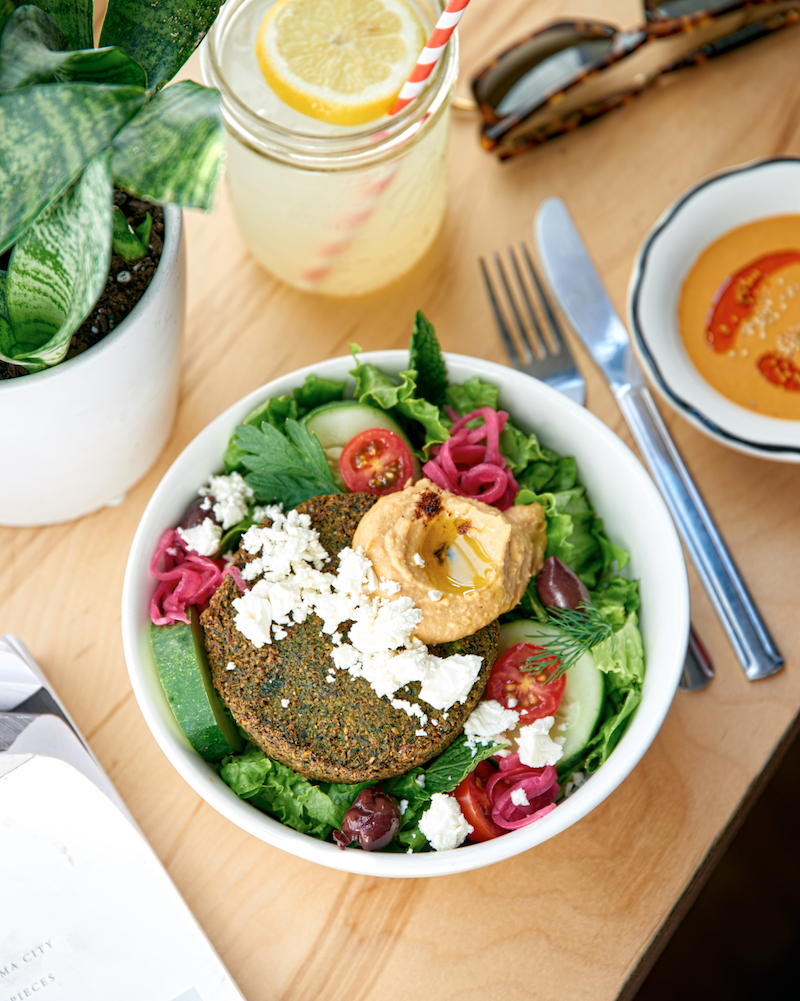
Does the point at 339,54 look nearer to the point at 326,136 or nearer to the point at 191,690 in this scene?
the point at 326,136

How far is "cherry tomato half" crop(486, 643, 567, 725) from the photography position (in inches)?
57.7

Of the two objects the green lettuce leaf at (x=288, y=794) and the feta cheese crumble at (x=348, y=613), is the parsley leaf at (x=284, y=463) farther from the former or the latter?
the green lettuce leaf at (x=288, y=794)

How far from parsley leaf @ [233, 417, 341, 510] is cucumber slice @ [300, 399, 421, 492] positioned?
6 centimetres

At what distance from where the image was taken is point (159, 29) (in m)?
1.21

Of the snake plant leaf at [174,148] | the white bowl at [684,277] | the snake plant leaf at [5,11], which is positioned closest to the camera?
the snake plant leaf at [174,148]

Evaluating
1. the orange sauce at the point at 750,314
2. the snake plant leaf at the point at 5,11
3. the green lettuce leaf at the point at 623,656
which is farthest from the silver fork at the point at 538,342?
the snake plant leaf at the point at 5,11

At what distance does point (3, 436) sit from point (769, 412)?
4.88 feet

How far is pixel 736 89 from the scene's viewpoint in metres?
2.08

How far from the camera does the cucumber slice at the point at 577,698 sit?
147cm

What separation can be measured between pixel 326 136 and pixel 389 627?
0.84 meters

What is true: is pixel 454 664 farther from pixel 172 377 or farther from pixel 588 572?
pixel 172 377

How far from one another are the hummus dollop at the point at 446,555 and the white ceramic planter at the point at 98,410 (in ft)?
1.45

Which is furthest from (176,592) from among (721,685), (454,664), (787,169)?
(787,169)

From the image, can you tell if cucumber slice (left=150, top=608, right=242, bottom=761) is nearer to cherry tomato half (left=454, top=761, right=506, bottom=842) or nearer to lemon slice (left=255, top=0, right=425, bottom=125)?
cherry tomato half (left=454, top=761, right=506, bottom=842)
